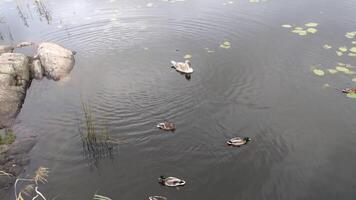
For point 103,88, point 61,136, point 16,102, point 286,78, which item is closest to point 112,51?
point 103,88

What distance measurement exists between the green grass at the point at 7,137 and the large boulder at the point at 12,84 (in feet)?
1.41

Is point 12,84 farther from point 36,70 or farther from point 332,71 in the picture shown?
point 332,71

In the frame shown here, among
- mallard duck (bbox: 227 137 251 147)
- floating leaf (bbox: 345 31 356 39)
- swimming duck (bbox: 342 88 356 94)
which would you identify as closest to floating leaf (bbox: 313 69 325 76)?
swimming duck (bbox: 342 88 356 94)

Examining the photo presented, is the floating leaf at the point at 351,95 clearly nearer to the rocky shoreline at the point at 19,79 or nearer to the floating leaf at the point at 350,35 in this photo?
the floating leaf at the point at 350,35

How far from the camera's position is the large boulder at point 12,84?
1127 centimetres

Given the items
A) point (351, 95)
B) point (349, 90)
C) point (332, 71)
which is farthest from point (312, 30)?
point (351, 95)

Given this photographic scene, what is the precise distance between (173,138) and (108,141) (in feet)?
6.27

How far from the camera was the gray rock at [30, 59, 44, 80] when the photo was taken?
529 inches

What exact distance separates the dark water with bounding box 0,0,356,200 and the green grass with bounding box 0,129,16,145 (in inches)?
21.5

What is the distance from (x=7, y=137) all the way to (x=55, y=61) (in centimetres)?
450

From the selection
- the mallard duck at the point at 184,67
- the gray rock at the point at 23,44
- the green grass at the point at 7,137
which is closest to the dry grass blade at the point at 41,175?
the green grass at the point at 7,137

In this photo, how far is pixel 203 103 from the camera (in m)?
11.2

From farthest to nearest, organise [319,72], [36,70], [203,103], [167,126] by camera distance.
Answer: [36,70]
[319,72]
[203,103]
[167,126]

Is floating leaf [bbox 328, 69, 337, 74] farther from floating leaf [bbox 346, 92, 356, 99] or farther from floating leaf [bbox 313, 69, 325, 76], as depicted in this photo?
floating leaf [bbox 346, 92, 356, 99]
